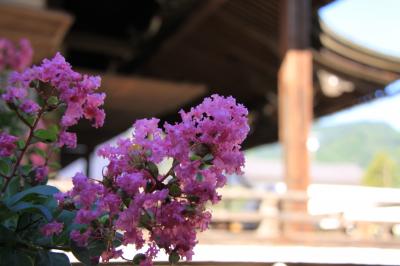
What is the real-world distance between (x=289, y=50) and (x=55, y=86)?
476cm

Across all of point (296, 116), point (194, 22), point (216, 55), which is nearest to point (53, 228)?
point (296, 116)

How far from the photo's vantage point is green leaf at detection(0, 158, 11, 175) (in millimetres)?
1156

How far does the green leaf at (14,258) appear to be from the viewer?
110 cm

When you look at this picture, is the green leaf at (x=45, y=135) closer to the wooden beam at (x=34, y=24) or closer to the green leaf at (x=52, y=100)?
the green leaf at (x=52, y=100)

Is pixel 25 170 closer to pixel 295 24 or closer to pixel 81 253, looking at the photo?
pixel 81 253

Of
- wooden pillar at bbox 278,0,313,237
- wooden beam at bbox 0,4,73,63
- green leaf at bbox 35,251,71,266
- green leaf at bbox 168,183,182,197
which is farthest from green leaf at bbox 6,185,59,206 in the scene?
wooden pillar at bbox 278,0,313,237

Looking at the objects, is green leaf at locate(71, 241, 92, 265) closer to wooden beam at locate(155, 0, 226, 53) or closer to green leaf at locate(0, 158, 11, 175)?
green leaf at locate(0, 158, 11, 175)

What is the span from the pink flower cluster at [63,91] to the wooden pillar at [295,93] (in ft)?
14.7

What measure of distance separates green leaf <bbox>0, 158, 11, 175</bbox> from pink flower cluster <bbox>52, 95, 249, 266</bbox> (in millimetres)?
205

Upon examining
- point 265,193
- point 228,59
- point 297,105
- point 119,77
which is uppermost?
point 228,59

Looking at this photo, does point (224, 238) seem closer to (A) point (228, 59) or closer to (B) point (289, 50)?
(B) point (289, 50)

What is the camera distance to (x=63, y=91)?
110 cm

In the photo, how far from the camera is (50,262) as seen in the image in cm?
114

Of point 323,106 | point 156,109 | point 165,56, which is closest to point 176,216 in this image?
point 165,56
